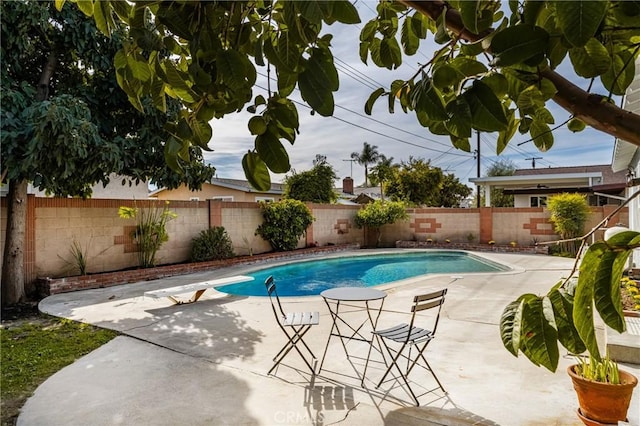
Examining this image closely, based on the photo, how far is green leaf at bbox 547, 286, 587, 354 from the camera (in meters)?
0.78

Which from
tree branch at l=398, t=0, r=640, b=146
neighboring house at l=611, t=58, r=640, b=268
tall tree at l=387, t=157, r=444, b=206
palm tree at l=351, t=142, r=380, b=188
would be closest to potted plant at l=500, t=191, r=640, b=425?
tree branch at l=398, t=0, r=640, b=146

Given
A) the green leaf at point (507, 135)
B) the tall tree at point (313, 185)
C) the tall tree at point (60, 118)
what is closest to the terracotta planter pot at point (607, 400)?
the green leaf at point (507, 135)

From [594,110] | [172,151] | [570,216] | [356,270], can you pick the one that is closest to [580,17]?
[594,110]

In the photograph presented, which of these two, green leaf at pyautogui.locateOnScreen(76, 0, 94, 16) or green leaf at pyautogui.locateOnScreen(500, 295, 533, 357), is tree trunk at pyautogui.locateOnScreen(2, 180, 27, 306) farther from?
green leaf at pyautogui.locateOnScreen(500, 295, 533, 357)

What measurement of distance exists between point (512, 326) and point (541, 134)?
0.70 m

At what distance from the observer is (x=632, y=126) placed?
2.56ft

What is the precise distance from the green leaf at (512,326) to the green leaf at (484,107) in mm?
361

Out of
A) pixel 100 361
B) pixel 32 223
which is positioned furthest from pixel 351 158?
pixel 100 361

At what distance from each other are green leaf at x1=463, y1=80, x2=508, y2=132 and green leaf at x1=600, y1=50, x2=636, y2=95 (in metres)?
0.42

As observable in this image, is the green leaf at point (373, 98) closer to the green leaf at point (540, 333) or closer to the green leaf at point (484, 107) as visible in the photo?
the green leaf at point (484, 107)

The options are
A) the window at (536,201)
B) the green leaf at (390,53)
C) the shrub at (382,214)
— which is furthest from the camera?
the window at (536,201)

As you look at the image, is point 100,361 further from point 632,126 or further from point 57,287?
point 632,126

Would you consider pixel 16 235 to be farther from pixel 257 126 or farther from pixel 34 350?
pixel 257 126

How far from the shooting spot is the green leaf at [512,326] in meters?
0.81
